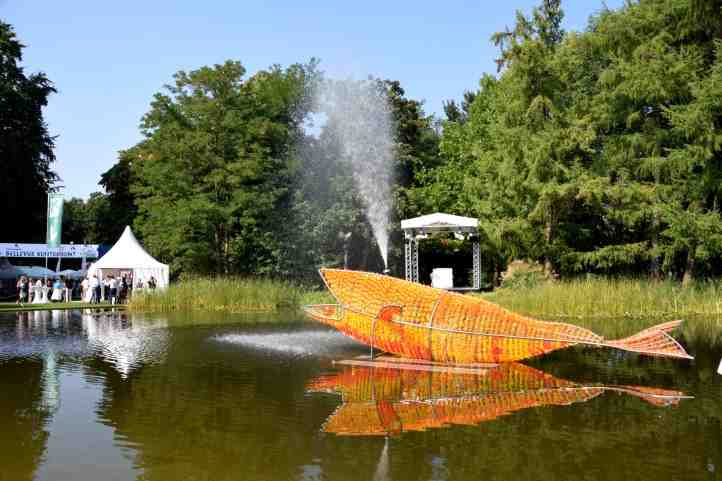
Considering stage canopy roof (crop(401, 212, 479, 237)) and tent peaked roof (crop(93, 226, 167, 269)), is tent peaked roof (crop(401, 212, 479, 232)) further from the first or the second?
tent peaked roof (crop(93, 226, 167, 269))

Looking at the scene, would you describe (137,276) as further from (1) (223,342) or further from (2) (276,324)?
(1) (223,342)

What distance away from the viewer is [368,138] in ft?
118

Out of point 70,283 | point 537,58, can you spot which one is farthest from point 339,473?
point 70,283

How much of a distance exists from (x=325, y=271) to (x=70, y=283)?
2876cm

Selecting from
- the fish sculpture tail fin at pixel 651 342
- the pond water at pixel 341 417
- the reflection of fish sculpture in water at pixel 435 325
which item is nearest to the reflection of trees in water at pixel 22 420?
the pond water at pixel 341 417

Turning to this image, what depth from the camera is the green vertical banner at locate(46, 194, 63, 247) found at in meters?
33.0

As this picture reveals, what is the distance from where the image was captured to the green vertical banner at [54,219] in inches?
1298

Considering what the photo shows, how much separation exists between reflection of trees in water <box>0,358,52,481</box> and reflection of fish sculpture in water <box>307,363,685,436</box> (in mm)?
3207

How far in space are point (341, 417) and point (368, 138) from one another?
27.9 metres

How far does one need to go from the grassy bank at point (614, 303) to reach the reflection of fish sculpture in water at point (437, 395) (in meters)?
10.0

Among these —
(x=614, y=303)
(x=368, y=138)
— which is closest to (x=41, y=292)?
(x=368, y=138)

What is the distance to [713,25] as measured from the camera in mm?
27984

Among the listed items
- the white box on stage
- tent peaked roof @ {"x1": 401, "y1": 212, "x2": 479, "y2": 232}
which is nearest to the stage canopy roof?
tent peaked roof @ {"x1": 401, "y1": 212, "x2": 479, "y2": 232}

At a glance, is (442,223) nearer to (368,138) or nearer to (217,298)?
(368,138)
